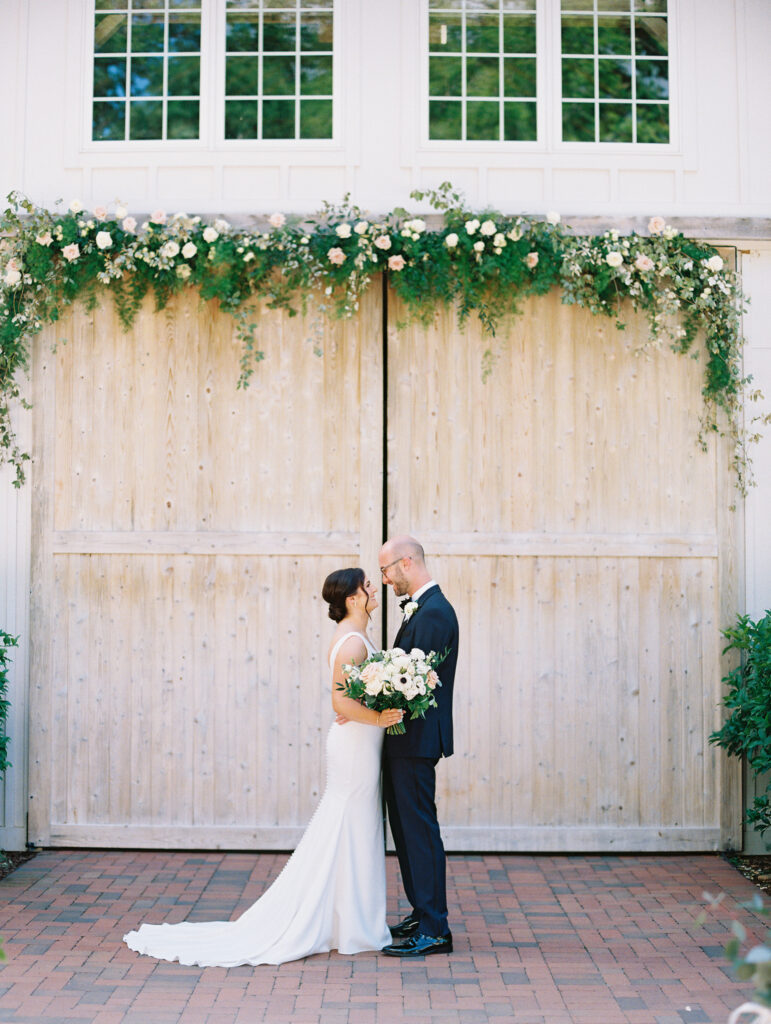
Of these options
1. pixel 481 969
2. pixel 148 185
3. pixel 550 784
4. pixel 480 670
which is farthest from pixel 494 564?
pixel 148 185

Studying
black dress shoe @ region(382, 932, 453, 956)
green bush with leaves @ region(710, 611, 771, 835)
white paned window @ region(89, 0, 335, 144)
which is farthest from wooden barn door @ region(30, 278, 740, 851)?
black dress shoe @ region(382, 932, 453, 956)

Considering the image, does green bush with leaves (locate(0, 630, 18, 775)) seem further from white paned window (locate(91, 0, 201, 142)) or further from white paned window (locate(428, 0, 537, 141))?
white paned window (locate(428, 0, 537, 141))

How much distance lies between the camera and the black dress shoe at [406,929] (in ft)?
17.9

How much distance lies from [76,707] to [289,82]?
4335 millimetres

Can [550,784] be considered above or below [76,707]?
below

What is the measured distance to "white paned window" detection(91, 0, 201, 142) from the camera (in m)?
7.35

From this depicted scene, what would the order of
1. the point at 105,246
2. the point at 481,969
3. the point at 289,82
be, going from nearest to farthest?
the point at 481,969 → the point at 105,246 → the point at 289,82

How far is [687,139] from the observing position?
7.27 metres

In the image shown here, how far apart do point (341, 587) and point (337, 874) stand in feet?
4.44

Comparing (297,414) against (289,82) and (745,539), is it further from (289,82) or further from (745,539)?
(745,539)

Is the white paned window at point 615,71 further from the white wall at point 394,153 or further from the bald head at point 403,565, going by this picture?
the bald head at point 403,565

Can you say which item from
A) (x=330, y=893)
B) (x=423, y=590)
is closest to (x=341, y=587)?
(x=423, y=590)

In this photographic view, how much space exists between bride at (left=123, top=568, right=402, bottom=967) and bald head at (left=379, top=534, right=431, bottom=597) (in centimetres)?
20

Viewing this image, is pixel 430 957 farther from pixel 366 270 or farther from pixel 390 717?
pixel 366 270
